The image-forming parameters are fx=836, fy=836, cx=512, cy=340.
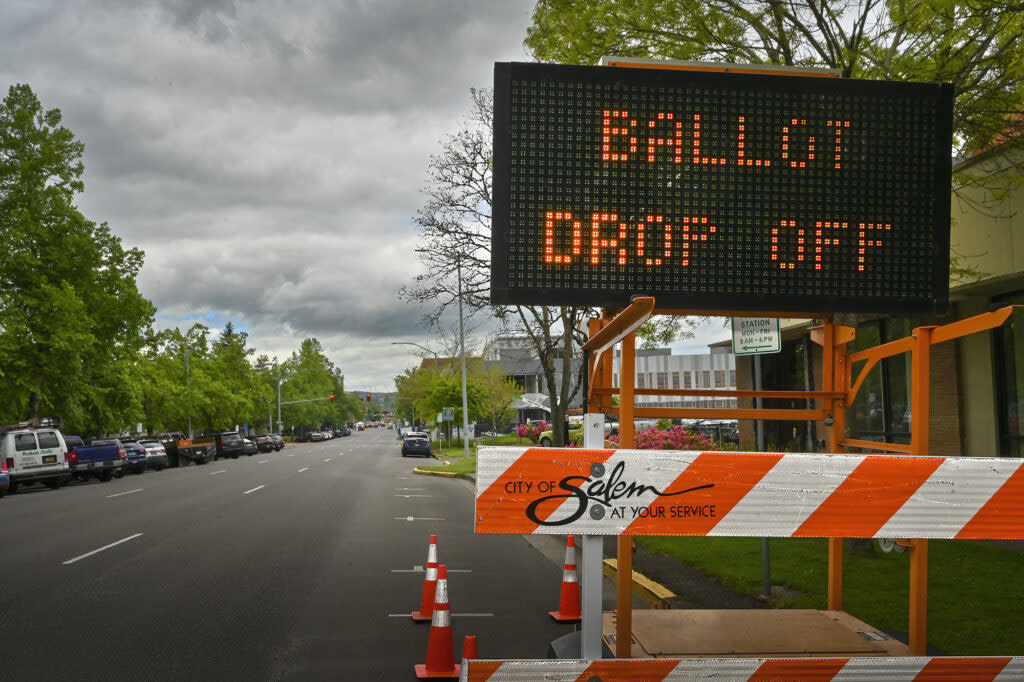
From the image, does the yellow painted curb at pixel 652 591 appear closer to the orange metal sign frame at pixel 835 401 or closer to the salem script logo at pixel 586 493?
the orange metal sign frame at pixel 835 401

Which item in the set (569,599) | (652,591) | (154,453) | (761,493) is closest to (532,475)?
(761,493)

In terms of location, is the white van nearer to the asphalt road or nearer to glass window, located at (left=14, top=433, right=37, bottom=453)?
glass window, located at (left=14, top=433, right=37, bottom=453)

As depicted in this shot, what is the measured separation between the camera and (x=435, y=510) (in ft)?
63.1

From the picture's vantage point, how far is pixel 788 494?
9.07 feet

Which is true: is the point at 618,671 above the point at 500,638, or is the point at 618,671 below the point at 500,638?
above

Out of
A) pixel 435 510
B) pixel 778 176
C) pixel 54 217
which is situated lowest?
pixel 435 510

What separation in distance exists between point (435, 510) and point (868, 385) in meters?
10.1

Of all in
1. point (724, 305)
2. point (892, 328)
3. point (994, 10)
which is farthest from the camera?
point (892, 328)

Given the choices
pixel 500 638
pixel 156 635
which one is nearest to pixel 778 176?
Result: pixel 500 638

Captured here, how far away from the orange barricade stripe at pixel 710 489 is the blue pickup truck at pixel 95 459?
107 feet

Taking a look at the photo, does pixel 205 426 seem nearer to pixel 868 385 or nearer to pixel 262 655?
pixel 868 385

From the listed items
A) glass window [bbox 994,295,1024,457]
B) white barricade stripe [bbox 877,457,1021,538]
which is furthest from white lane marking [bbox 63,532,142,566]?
glass window [bbox 994,295,1024,457]

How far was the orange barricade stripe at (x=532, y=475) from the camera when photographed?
8.79 feet

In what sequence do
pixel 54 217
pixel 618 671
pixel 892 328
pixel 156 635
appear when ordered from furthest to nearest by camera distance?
pixel 54 217, pixel 892 328, pixel 156 635, pixel 618 671
